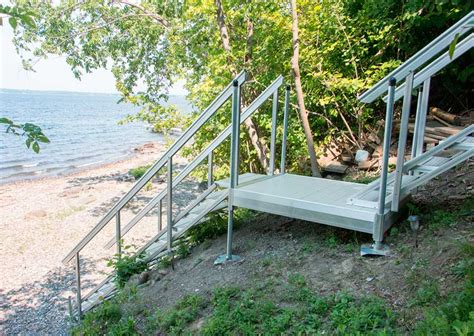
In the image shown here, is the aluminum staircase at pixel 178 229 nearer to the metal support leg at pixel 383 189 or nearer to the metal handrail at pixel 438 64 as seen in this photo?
the metal support leg at pixel 383 189

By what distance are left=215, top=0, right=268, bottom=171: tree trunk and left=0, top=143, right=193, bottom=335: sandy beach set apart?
327 cm

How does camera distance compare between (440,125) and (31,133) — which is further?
(440,125)

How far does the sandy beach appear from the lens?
5297mm

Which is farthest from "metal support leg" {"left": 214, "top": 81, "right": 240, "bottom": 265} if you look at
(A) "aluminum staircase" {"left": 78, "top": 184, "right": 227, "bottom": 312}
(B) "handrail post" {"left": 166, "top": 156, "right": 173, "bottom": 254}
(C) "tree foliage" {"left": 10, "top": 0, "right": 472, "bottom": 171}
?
(C) "tree foliage" {"left": 10, "top": 0, "right": 472, "bottom": 171}

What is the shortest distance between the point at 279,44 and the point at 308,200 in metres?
3.76

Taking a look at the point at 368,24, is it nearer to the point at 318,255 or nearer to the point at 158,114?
the point at 318,255

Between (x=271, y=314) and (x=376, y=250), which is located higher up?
(x=376, y=250)

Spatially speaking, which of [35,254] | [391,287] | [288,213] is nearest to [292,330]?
[391,287]

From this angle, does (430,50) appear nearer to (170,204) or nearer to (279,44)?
(170,204)

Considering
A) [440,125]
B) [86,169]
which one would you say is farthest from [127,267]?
[86,169]

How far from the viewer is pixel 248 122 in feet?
21.5

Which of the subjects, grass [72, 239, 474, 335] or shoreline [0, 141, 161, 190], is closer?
grass [72, 239, 474, 335]

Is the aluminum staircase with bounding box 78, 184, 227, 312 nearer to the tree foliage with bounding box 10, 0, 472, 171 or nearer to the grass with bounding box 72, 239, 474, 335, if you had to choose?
the grass with bounding box 72, 239, 474, 335

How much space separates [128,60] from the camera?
923cm
